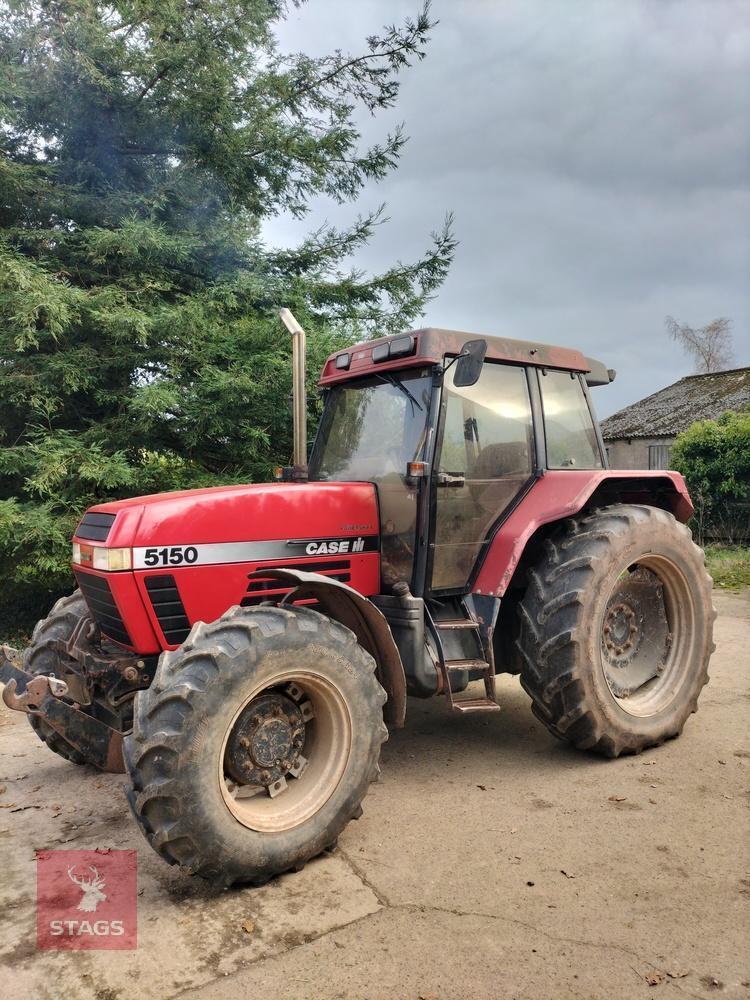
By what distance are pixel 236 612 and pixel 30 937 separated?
1.32 metres

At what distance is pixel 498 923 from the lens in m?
2.66

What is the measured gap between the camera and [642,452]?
21.4 m

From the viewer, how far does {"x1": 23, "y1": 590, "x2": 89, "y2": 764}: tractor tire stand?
3.87 metres

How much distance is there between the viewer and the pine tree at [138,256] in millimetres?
6750

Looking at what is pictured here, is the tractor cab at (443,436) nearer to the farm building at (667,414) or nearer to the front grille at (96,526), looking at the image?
the front grille at (96,526)

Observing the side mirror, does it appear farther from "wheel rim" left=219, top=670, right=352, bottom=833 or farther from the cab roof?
"wheel rim" left=219, top=670, right=352, bottom=833

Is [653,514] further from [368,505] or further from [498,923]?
[498,923]

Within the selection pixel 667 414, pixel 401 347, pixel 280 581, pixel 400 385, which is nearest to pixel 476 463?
pixel 400 385

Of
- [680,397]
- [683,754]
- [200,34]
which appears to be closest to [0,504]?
[200,34]

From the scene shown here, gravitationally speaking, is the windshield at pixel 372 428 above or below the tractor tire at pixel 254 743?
above

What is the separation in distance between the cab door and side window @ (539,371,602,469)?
0.55ft

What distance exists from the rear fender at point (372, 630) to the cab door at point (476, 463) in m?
0.57

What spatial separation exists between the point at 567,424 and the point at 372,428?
4.09 feet

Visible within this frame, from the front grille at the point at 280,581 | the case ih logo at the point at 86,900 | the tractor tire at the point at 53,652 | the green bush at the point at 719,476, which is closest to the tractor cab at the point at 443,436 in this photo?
the front grille at the point at 280,581
